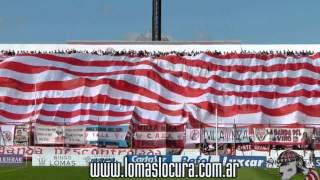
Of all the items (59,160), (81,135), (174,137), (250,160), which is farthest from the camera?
(174,137)

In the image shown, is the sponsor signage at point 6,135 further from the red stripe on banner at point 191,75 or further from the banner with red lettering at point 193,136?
the red stripe on banner at point 191,75

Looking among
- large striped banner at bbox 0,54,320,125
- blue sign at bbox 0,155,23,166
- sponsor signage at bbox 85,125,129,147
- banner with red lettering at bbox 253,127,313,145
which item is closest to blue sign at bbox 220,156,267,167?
banner with red lettering at bbox 253,127,313,145

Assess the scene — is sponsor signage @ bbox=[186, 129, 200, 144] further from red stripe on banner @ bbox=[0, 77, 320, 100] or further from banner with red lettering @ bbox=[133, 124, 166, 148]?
red stripe on banner @ bbox=[0, 77, 320, 100]

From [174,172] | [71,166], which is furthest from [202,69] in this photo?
[174,172]

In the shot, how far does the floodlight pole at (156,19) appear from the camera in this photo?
2906 inches

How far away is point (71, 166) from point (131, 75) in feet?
66.2

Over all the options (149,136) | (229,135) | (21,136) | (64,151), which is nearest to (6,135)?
(21,136)

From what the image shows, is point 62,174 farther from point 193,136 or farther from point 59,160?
point 193,136

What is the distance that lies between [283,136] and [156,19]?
3373 cm

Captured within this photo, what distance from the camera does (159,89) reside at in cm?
5538

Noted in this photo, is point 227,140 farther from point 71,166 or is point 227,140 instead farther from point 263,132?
point 71,166

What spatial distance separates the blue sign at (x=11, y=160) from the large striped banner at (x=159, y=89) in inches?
374

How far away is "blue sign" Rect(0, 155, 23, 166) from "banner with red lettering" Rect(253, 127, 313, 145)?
15.6 metres

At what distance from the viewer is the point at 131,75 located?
2224 inches
